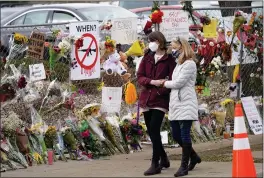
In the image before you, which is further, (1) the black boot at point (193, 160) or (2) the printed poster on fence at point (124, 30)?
(2) the printed poster on fence at point (124, 30)

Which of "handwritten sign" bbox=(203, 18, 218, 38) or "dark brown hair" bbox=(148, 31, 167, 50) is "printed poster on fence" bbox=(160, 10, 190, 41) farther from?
"dark brown hair" bbox=(148, 31, 167, 50)

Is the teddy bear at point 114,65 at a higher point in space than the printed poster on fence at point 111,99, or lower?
higher

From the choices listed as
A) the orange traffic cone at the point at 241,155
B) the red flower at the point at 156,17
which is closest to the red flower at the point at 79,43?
the red flower at the point at 156,17

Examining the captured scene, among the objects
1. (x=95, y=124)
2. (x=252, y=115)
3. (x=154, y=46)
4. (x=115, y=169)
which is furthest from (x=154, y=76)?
(x=252, y=115)

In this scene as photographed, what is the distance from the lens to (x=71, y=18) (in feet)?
55.8

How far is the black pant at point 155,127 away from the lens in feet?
31.1

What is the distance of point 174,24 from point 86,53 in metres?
1.53

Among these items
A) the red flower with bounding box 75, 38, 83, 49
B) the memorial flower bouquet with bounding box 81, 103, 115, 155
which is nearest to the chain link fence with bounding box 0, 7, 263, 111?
the red flower with bounding box 75, 38, 83, 49

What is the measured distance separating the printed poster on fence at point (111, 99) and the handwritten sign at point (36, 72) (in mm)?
1029

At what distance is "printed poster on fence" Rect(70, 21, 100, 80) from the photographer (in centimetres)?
1132

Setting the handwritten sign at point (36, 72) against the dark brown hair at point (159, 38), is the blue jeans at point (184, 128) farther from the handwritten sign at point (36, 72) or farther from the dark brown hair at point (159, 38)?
the handwritten sign at point (36, 72)

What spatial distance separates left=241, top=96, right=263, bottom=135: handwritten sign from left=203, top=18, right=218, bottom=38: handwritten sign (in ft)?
4.78

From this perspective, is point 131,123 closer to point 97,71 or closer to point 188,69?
point 97,71

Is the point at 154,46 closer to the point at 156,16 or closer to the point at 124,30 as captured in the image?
the point at 156,16
